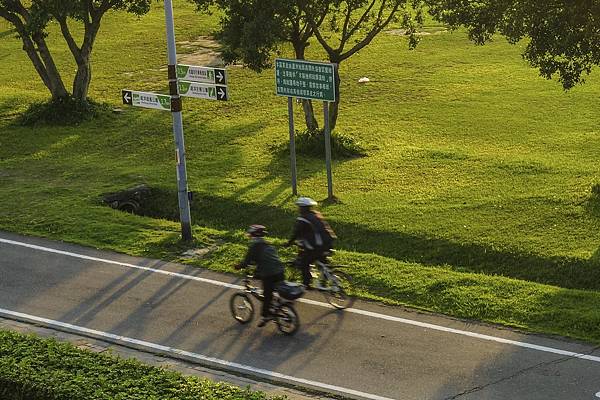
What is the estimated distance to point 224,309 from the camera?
654 inches

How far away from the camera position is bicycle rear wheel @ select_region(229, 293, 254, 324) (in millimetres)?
15883

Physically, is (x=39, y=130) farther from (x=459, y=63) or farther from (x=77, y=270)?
(x=459, y=63)

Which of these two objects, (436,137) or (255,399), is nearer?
(255,399)

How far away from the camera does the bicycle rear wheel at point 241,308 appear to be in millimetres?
15883

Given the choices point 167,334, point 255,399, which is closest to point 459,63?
point 167,334

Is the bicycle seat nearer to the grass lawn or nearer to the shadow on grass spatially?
the grass lawn

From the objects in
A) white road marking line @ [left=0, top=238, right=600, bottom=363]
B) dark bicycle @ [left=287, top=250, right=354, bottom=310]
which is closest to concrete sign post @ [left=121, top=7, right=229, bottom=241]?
white road marking line @ [left=0, top=238, right=600, bottom=363]

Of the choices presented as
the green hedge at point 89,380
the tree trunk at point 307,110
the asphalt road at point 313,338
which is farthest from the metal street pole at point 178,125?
the tree trunk at point 307,110

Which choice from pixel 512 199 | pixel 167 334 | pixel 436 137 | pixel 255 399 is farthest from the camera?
pixel 436 137

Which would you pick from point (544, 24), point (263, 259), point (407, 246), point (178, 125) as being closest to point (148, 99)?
point (178, 125)

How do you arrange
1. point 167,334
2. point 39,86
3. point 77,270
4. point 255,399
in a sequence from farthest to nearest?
point 39,86, point 77,270, point 167,334, point 255,399

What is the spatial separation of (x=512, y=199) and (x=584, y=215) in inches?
79.3

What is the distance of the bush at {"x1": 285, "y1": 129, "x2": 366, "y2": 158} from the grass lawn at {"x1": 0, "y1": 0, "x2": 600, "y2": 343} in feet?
2.01

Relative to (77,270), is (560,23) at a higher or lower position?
higher
